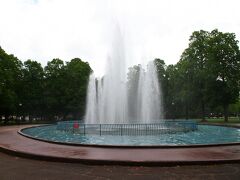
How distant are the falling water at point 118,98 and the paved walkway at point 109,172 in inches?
1009

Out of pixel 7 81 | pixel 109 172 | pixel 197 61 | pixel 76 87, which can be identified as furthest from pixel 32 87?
pixel 109 172

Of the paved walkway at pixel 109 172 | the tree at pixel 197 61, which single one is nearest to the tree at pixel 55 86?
the tree at pixel 197 61

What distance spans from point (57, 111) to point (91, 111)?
26.4 m

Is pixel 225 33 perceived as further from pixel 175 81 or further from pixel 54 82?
pixel 54 82

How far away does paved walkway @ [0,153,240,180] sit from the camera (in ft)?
31.9

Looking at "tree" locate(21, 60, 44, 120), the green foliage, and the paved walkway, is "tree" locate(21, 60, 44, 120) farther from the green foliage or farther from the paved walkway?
the paved walkway

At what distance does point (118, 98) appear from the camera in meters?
38.1

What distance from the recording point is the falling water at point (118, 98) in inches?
1494

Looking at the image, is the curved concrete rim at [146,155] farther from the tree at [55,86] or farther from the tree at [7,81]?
the tree at [55,86]

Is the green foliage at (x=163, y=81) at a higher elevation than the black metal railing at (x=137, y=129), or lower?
higher

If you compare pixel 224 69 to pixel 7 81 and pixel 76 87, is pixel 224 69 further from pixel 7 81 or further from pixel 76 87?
pixel 7 81

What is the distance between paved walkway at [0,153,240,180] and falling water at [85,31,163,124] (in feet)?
84.1

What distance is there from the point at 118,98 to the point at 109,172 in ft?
90.5

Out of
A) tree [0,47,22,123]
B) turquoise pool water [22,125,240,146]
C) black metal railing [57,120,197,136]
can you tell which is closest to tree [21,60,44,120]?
tree [0,47,22,123]
